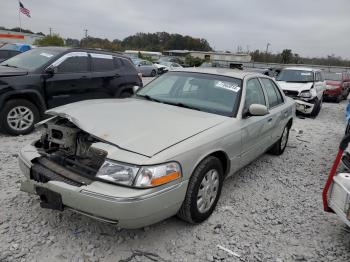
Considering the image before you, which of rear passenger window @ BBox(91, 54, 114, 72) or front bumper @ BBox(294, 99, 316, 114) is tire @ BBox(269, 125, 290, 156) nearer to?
rear passenger window @ BBox(91, 54, 114, 72)

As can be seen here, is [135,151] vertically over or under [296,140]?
over

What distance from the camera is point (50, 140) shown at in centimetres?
322

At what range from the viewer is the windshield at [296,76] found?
11264 millimetres

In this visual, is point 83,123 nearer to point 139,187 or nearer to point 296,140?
point 139,187

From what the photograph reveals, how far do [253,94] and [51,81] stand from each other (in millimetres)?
3967

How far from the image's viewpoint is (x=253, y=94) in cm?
418

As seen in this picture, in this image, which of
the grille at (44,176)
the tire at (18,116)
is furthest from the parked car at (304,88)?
the grille at (44,176)

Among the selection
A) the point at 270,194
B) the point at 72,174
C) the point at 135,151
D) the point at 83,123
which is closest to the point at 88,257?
the point at 72,174

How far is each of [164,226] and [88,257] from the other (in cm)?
84

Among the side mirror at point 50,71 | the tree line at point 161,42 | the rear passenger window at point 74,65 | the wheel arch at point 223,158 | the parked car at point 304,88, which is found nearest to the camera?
the wheel arch at point 223,158

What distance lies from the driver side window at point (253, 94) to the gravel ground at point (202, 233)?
119 centimetres

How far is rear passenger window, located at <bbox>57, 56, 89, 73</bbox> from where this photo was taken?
6204mm

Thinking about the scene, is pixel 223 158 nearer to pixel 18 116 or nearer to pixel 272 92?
pixel 272 92

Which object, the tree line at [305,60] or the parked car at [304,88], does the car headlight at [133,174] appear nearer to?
the parked car at [304,88]
